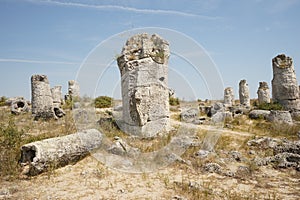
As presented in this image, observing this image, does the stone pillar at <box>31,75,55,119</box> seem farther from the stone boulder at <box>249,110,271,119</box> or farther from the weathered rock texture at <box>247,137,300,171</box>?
the stone boulder at <box>249,110,271,119</box>

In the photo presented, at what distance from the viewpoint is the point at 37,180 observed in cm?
520

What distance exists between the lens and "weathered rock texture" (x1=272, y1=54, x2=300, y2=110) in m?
14.3

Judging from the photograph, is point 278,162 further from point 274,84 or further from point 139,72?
point 274,84

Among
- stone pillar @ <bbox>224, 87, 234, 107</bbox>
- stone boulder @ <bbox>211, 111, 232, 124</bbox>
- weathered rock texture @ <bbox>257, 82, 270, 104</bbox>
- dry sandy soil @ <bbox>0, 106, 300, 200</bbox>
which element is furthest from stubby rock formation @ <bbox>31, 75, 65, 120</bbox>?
weathered rock texture @ <bbox>257, 82, 270, 104</bbox>

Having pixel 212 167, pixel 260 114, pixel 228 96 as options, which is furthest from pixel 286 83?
pixel 212 167

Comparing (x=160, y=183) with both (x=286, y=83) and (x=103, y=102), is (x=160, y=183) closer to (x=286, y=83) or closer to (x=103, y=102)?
(x=286, y=83)

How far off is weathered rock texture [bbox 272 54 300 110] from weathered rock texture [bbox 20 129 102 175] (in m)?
12.2

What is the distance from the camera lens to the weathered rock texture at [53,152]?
18.0ft

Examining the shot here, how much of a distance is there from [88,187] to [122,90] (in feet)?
18.6

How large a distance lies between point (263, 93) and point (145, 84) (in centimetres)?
1460

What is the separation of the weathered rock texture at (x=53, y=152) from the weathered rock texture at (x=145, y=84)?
8.99ft

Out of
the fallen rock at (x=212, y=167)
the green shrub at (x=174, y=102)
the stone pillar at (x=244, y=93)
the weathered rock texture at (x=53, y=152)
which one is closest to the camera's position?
the weathered rock texture at (x=53, y=152)

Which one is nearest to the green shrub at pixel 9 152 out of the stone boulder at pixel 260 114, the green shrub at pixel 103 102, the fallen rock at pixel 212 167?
the fallen rock at pixel 212 167

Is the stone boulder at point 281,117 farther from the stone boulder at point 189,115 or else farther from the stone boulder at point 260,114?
the stone boulder at point 189,115
